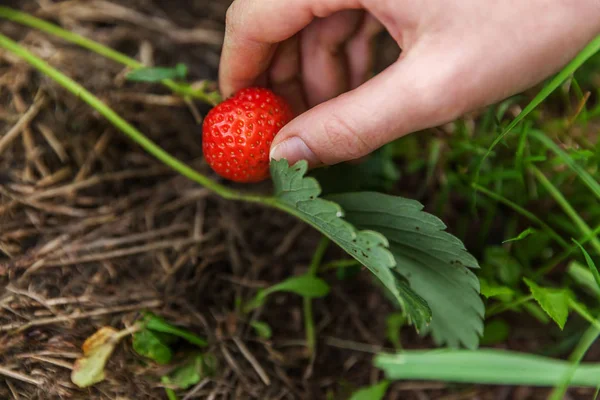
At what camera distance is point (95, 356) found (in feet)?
3.86

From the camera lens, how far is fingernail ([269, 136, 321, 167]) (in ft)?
3.53

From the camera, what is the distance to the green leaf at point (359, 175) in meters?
1.38

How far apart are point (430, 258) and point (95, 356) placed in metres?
0.75

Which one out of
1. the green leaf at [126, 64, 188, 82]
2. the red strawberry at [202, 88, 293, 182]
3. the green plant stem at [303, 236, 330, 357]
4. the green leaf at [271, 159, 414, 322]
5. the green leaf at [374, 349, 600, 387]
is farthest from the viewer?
Answer: the green plant stem at [303, 236, 330, 357]

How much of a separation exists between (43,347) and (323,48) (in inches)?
37.2

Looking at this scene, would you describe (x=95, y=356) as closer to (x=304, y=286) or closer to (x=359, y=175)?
(x=304, y=286)

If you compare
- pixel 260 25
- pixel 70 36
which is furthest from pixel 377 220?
pixel 70 36

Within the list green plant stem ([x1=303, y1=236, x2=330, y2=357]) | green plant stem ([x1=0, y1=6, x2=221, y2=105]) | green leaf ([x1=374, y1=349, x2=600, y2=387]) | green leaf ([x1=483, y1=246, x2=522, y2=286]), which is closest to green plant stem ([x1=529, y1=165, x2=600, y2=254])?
green leaf ([x1=483, y1=246, x2=522, y2=286])

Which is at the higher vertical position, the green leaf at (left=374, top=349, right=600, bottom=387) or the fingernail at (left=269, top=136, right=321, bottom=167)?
the fingernail at (left=269, top=136, right=321, bottom=167)

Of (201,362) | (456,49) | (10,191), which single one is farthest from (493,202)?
(10,191)

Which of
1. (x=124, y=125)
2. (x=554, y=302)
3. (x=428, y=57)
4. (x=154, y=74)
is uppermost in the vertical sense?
(x=428, y=57)

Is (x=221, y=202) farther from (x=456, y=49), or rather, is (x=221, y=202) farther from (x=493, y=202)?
(x=456, y=49)

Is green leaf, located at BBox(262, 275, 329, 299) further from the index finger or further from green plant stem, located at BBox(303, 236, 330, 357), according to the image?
the index finger

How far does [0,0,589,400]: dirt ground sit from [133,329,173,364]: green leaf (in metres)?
0.04
